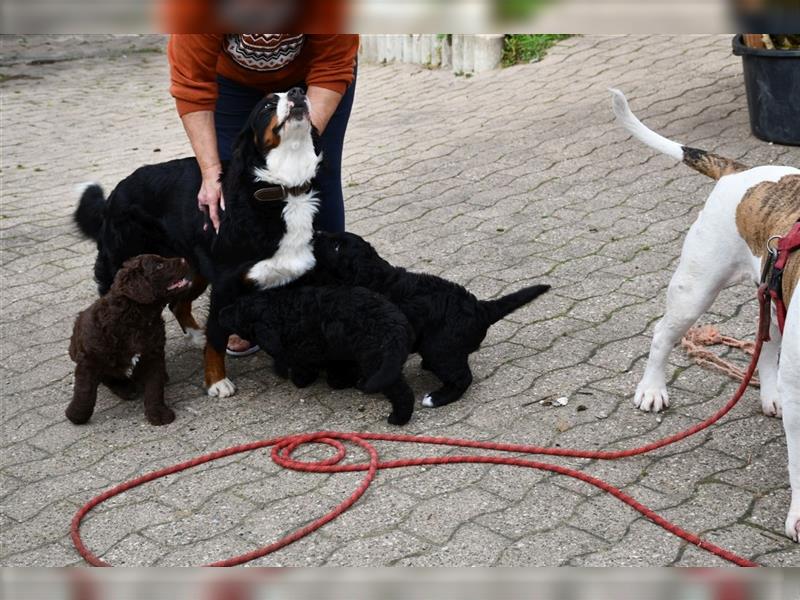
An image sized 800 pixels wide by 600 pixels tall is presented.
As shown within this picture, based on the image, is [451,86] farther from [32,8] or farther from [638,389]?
[32,8]

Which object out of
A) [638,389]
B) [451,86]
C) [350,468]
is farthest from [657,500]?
[451,86]

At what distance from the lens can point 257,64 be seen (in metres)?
4.26

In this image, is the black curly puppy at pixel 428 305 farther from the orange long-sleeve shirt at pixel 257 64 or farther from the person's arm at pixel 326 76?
the orange long-sleeve shirt at pixel 257 64

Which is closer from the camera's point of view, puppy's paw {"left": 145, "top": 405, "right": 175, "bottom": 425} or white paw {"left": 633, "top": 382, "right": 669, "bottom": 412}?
white paw {"left": 633, "top": 382, "right": 669, "bottom": 412}

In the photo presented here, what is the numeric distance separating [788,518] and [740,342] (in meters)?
1.52

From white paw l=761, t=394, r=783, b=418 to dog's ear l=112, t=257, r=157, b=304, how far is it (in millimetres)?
2601

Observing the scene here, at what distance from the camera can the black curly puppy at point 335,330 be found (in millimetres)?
4012

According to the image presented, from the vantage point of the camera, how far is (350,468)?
3885 millimetres

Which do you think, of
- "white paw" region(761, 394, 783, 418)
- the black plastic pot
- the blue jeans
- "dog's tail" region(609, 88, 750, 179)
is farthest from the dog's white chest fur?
the black plastic pot

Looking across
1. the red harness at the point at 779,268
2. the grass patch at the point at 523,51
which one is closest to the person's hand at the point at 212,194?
the red harness at the point at 779,268

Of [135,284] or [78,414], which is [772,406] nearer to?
[135,284]

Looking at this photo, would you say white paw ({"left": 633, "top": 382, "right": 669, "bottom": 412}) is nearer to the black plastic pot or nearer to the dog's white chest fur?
the dog's white chest fur

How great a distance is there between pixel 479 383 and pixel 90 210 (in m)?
2.15

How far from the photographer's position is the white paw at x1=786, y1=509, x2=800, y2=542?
323 cm
